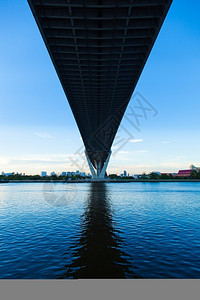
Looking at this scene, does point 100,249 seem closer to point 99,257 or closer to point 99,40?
point 99,257

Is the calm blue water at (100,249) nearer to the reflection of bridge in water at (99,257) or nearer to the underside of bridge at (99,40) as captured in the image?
the reflection of bridge in water at (99,257)

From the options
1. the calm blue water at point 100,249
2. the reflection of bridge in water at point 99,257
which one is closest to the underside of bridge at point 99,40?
the calm blue water at point 100,249

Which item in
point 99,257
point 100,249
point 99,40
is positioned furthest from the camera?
point 99,40

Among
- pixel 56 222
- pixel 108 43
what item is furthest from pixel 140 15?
pixel 56 222

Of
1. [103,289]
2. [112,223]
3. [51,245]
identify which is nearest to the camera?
[103,289]

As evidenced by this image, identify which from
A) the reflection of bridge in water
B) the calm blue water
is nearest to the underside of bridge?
the calm blue water

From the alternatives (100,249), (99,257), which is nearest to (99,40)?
(100,249)

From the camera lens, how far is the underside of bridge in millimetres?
17719

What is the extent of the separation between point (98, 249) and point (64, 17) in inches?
688

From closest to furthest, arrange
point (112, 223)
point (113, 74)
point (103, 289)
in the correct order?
point (103, 289) → point (112, 223) → point (113, 74)

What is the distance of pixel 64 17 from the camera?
18406 millimetres

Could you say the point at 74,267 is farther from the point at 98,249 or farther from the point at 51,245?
the point at 51,245

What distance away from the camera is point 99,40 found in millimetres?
22703

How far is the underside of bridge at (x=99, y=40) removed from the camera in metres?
17.7
